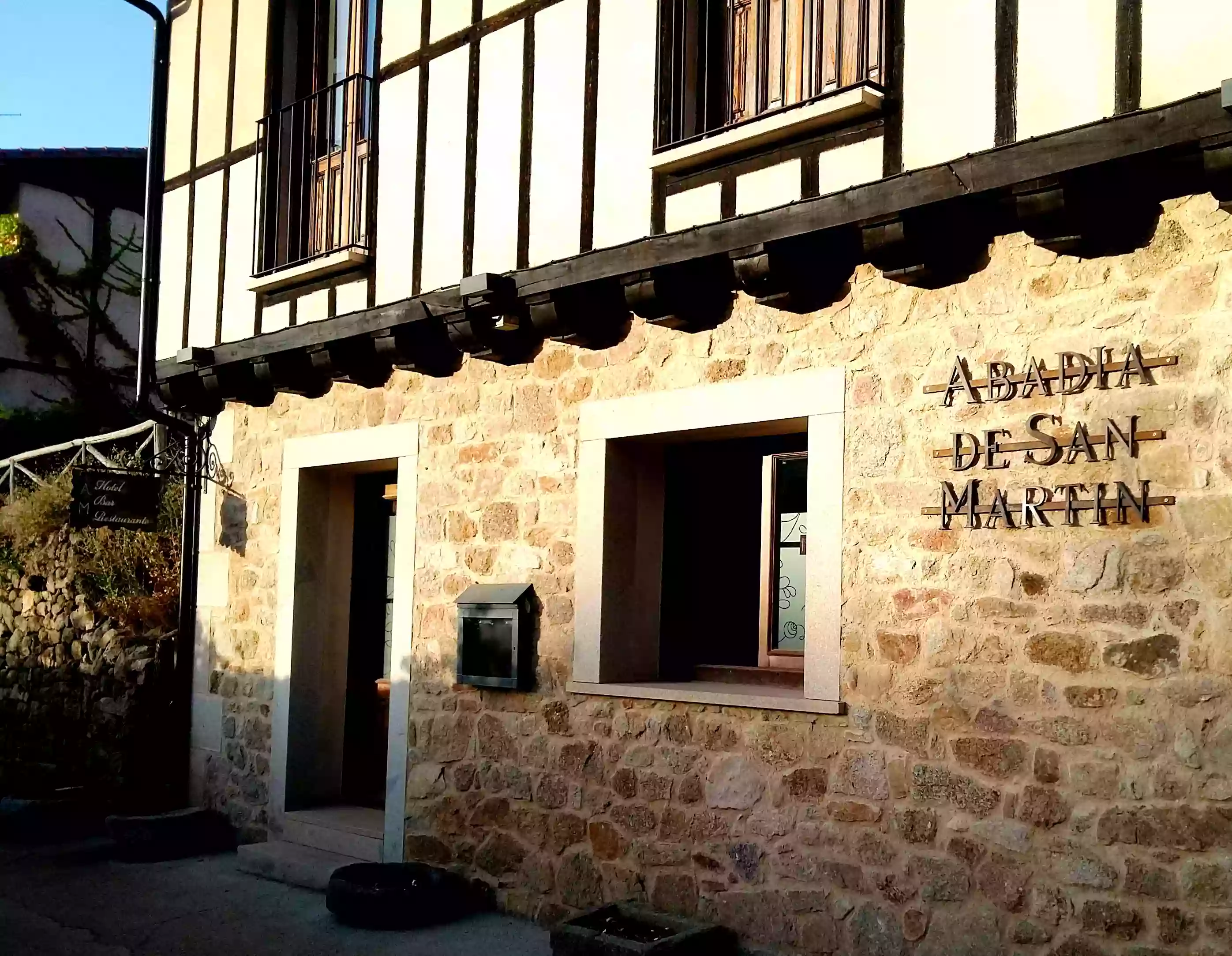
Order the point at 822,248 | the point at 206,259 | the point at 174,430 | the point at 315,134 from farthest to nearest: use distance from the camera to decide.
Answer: the point at 174,430
the point at 206,259
the point at 315,134
the point at 822,248

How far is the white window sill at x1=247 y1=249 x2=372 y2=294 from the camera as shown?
6730mm

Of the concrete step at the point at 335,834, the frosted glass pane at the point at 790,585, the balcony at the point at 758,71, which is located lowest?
the concrete step at the point at 335,834

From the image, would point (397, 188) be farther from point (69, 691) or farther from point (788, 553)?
point (69, 691)

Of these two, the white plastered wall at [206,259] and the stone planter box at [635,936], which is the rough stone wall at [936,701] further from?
the white plastered wall at [206,259]

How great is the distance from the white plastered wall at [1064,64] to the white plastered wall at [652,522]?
3.82 feet

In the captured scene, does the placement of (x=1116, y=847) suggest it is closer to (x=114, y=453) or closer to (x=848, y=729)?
(x=848, y=729)

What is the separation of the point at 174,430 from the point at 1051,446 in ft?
19.2

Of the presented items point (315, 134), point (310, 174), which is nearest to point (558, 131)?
point (315, 134)

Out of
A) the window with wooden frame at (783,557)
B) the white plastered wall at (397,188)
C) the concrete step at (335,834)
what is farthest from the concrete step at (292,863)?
the white plastered wall at (397,188)

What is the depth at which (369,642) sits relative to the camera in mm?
7852

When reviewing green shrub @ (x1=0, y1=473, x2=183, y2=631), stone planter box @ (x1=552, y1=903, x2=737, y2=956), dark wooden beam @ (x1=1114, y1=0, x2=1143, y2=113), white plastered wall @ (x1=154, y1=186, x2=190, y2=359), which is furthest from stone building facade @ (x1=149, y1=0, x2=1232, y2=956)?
green shrub @ (x1=0, y1=473, x2=183, y2=631)

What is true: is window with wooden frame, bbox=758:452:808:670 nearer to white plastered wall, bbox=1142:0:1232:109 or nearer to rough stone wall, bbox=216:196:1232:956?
rough stone wall, bbox=216:196:1232:956

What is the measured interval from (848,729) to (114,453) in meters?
6.62

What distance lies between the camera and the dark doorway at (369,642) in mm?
7707
